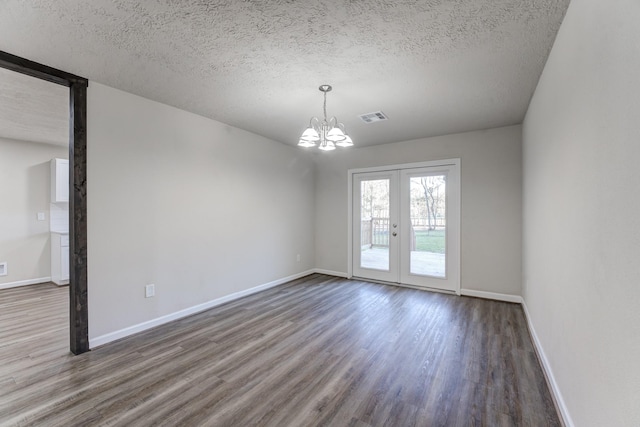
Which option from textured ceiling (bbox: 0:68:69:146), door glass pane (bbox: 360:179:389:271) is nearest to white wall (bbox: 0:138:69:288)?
textured ceiling (bbox: 0:68:69:146)

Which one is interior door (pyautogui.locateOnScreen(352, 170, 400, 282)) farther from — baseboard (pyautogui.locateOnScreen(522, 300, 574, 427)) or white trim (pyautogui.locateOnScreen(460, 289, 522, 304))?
baseboard (pyautogui.locateOnScreen(522, 300, 574, 427))

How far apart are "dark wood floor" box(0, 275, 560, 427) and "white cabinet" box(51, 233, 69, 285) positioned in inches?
49.5

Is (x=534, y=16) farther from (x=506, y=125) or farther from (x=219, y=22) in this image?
(x=506, y=125)

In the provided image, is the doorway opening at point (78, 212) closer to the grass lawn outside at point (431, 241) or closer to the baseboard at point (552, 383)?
the baseboard at point (552, 383)

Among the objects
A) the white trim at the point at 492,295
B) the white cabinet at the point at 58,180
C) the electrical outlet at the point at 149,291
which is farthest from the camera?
the white cabinet at the point at 58,180

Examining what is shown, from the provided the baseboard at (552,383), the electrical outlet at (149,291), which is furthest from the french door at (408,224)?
the electrical outlet at (149,291)

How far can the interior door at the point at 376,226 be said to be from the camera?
5.10m

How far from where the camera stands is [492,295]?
4223mm

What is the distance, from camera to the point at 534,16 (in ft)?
6.01

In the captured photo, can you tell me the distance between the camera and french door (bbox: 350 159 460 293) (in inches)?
180

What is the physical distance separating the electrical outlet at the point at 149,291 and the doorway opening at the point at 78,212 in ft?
1.85

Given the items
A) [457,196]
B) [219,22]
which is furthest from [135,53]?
[457,196]

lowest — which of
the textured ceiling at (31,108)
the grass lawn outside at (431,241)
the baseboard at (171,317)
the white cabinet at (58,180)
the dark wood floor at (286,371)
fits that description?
the dark wood floor at (286,371)

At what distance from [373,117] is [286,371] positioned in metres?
3.09
